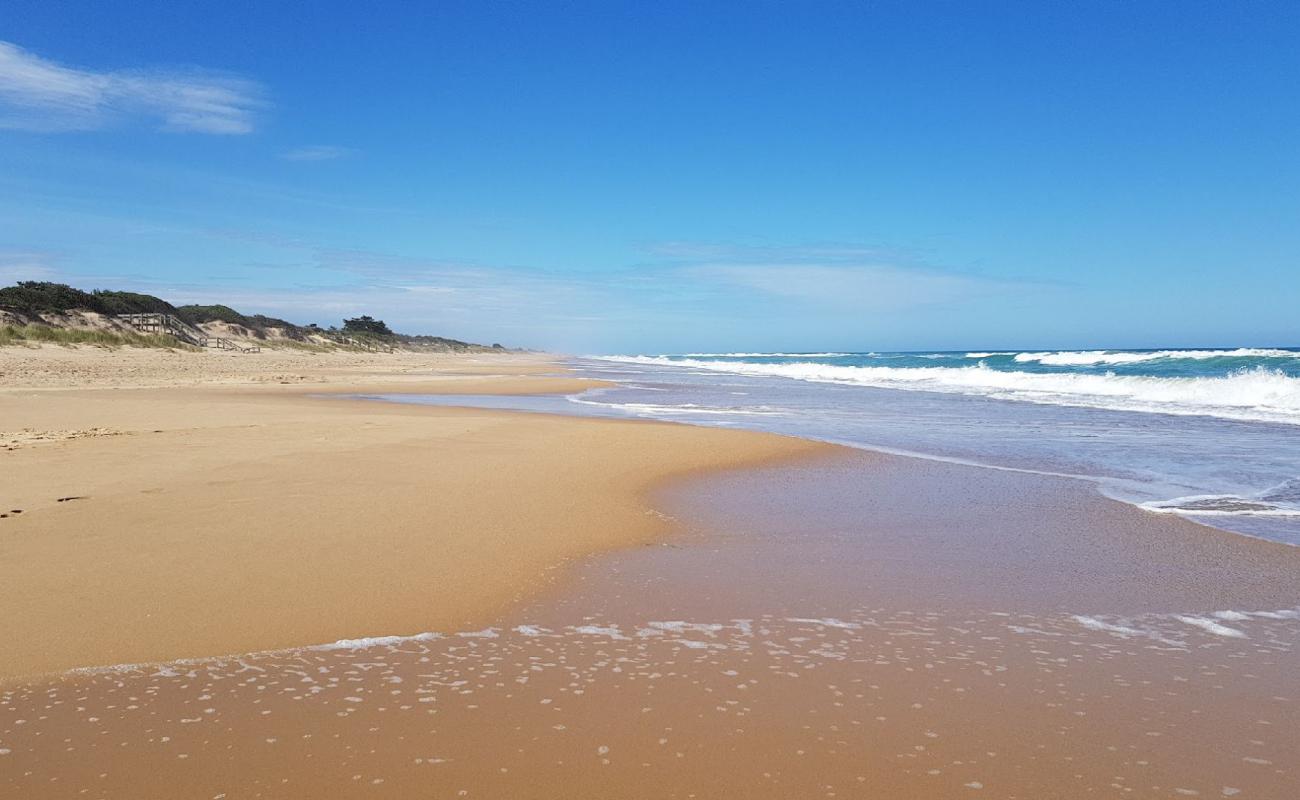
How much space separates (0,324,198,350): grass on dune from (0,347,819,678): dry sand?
74.0 ft

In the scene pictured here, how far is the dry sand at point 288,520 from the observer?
409cm

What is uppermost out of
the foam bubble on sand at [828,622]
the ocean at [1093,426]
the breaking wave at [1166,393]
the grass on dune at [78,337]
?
the grass on dune at [78,337]

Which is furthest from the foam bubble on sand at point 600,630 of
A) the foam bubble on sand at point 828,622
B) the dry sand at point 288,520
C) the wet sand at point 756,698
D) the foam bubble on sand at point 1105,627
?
the foam bubble on sand at point 1105,627

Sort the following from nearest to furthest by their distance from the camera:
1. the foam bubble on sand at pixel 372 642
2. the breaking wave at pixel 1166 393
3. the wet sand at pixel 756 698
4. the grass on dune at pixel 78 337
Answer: the wet sand at pixel 756 698 < the foam bubble on sand at pixel 372 642 < the breaking wave at pixel 1166 393 < the grass on dune at pixel 78 337

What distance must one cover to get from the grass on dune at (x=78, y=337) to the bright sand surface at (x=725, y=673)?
32.3 m

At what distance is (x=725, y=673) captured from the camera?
11.6ft

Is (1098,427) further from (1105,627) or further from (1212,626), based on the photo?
(1105,627)

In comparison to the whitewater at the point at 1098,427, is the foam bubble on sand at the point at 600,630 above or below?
below

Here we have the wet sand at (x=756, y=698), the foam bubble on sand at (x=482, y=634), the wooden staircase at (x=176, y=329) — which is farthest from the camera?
the wooden staircase at (x=176, y=329)

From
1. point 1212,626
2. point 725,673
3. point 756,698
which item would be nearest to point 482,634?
point 725,673

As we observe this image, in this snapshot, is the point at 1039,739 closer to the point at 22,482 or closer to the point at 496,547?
the point at 496,547

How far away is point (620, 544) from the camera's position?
5820mm

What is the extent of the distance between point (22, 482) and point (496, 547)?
15.9 feet

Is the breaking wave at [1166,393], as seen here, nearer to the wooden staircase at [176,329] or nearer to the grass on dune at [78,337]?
the grass on dune at [78,337]
